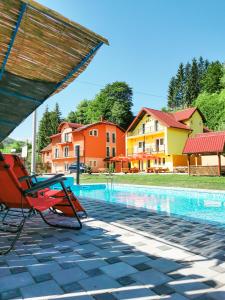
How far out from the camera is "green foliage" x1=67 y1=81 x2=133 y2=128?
153 feet

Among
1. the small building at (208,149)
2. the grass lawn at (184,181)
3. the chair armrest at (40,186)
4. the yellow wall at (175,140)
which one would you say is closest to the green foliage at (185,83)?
the yellow wall at (175,140)

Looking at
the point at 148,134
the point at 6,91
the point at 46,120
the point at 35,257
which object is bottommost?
the point at 35,257

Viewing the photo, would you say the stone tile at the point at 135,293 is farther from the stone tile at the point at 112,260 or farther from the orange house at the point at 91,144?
the orange house at the point at 91,144

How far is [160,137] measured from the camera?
33.5m

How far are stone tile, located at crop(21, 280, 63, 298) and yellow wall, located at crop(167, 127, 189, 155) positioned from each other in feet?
98.7

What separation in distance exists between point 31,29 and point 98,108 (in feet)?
173

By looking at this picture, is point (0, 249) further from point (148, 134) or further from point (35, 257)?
point (148, 134)

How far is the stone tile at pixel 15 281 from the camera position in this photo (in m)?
2.25

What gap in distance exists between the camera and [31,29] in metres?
2.78

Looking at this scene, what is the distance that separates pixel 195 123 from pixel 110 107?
A: 65.0ft

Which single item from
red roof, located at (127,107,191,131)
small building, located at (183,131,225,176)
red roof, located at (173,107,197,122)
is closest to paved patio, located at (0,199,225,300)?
small building, located at (183,131,225,176)

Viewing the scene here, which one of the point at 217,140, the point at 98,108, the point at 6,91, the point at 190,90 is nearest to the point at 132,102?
the point at 98,108

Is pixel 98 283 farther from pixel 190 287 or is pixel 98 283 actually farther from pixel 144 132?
pixel 144 132

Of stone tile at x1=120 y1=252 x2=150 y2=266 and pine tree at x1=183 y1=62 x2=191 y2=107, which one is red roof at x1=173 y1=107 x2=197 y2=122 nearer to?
pine tree at x1=183 y1=62 x2=191 y2=107
